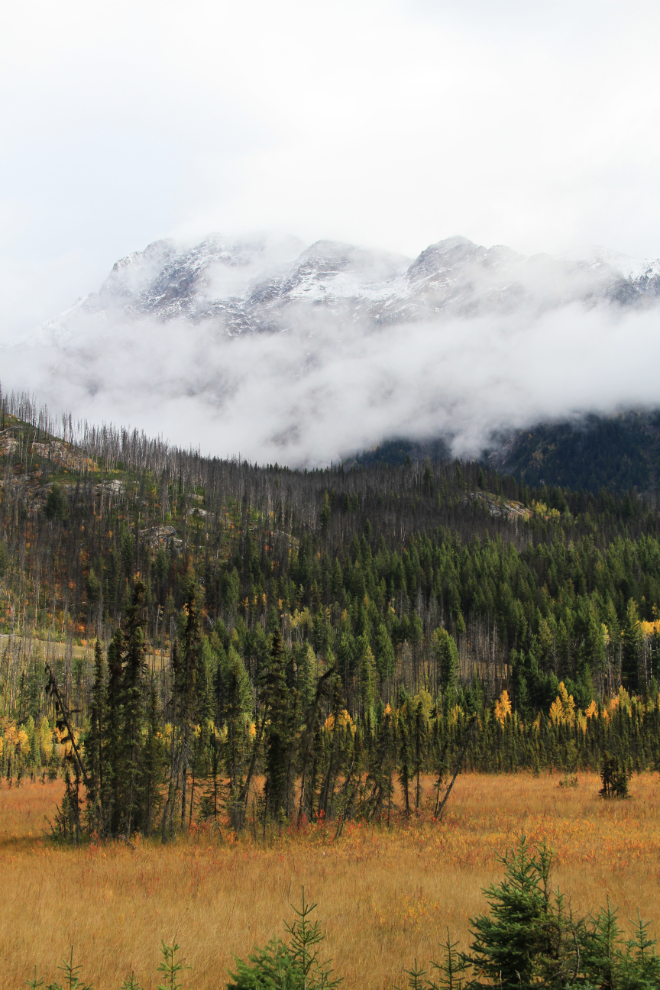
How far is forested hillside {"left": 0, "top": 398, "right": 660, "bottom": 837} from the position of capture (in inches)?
1202

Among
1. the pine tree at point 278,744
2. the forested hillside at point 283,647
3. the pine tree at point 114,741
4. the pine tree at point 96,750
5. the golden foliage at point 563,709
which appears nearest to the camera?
the pine tree at point 96,750

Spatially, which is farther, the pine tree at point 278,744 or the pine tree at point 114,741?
the pine tree at point 278,744

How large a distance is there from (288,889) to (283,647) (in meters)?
14.3

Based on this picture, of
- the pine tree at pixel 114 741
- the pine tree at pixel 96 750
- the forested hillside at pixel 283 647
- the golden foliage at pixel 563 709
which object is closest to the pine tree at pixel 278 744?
the forested hillside at pixel 283 647

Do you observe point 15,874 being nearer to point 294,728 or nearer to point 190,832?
point 190,832

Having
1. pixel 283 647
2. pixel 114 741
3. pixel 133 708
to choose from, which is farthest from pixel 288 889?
pixel 114 741

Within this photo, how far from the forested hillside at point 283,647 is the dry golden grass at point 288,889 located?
4.89 metres

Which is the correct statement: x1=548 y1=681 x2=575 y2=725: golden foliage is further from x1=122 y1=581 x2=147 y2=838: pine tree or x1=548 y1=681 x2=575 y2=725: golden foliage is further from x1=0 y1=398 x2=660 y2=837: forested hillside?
x1=122 y1=581 x2=147 y2=838: pine tree

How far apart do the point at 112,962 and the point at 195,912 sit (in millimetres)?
3456

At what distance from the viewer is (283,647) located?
31.2m

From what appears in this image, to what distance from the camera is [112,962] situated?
1167 centimetres

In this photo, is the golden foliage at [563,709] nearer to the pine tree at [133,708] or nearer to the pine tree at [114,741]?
the pine tree at [133,708]

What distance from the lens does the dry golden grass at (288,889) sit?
1209cm

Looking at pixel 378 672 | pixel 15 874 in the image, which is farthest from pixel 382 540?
pixel 15 874
